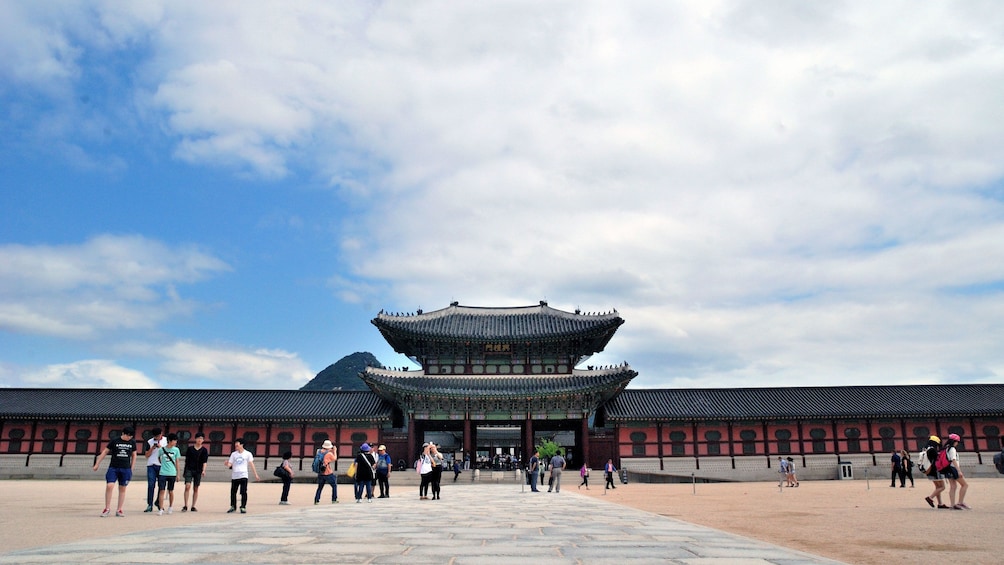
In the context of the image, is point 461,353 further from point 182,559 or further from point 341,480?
point 182,559

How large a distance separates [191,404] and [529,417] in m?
20.8

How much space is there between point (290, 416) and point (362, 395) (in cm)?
498

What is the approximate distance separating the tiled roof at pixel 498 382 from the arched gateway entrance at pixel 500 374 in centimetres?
6

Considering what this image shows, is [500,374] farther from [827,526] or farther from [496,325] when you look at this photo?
[827,526]

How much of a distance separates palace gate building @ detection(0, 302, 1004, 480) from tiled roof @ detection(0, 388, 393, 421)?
0.12 meters

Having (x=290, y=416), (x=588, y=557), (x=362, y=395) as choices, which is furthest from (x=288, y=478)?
(x=362, y=395)

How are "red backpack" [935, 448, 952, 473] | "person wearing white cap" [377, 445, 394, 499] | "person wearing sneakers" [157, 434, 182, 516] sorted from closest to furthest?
1. "person wearing sneakers" [157, 434, 182, 516]
2. "red backpack" [935, 448, 952, 473]
3. "person wearing white cap" [377, 445, 394, 499]

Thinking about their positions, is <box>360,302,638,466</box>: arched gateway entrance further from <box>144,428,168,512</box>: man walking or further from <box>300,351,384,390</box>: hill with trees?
<box>300,351,384,390</box>: hill with trees

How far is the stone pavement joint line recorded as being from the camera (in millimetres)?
6148

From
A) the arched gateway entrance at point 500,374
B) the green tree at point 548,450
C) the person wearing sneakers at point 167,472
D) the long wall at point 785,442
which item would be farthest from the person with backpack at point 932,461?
the long wall at point 785,442

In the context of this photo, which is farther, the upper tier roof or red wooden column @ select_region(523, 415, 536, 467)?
the upper tier roof

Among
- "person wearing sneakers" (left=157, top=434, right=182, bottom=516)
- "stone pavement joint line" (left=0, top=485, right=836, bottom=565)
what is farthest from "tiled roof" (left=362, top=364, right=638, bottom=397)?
"stone pavement joint line" (left=0, top=485, right=836, bottom=565)

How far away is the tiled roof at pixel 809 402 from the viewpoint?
39875 millimetres

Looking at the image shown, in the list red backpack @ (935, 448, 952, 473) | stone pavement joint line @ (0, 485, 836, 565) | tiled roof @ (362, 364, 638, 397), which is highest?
tiled roof @ (362, 364, 638, 397)
